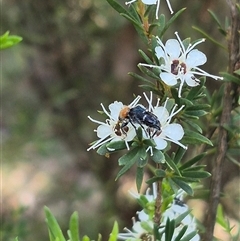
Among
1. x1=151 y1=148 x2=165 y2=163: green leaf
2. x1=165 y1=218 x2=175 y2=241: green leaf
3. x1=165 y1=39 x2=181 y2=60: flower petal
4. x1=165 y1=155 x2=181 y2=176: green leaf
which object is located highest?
x1=165 y1=39 x2=181 y2=60: flower petal

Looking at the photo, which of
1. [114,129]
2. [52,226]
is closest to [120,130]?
[114,129]

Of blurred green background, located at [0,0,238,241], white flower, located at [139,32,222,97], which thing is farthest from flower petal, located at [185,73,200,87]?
blurred green background, located at [0,0,238,241]

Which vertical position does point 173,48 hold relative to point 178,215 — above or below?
above

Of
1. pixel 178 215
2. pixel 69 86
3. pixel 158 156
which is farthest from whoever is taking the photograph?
pixel 69 86

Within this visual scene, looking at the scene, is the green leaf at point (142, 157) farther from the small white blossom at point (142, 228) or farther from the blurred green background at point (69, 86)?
the blurred green background at point (69, 86)

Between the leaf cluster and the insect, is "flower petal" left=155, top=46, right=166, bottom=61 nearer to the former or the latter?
the insect

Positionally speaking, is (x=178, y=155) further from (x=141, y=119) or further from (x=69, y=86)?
(x=69, y=86)
